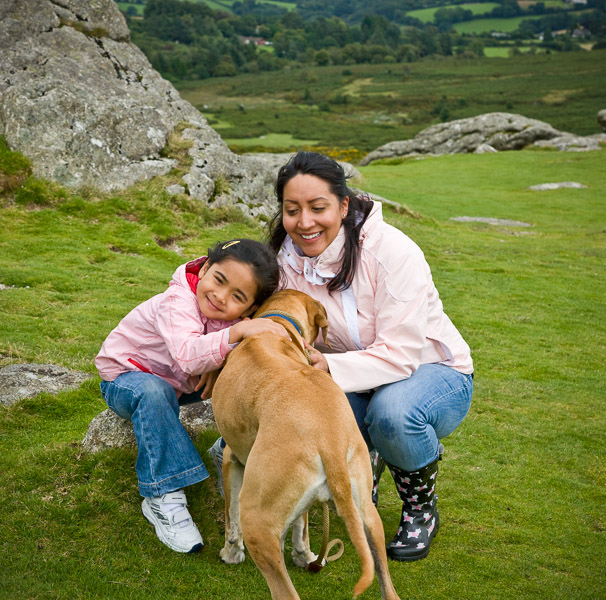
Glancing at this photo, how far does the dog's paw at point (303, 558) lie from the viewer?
3.98 m

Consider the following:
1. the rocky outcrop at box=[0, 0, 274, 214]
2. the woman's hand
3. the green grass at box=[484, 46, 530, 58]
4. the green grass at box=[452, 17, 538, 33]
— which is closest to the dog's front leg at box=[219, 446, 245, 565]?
the woman's hand

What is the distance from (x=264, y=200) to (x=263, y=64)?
155 meters

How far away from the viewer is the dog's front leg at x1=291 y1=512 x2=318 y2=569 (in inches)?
154

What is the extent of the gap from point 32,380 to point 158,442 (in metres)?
2.31

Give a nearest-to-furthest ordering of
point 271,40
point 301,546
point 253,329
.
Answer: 1. point 253,329
2. point 301,546
3. point 271,40

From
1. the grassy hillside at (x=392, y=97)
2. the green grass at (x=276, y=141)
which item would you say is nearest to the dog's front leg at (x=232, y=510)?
the green grass at (x=276, y=141)

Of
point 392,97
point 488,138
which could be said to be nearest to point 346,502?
point 488,138

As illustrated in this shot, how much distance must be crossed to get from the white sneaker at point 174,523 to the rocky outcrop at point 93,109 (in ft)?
31.6

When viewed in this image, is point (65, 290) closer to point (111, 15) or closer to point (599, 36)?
point (111, 15)

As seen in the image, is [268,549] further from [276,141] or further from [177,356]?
[276,141]

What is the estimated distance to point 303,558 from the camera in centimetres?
399

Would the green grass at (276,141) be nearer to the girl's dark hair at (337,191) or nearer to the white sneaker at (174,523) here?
the girl's dark hair at (337,191)

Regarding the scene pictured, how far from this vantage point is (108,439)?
15.3ft

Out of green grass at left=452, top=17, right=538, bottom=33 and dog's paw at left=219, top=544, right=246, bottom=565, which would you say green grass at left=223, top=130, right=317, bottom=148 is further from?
green grass at left=452, top=17, right=538, bottom=33
